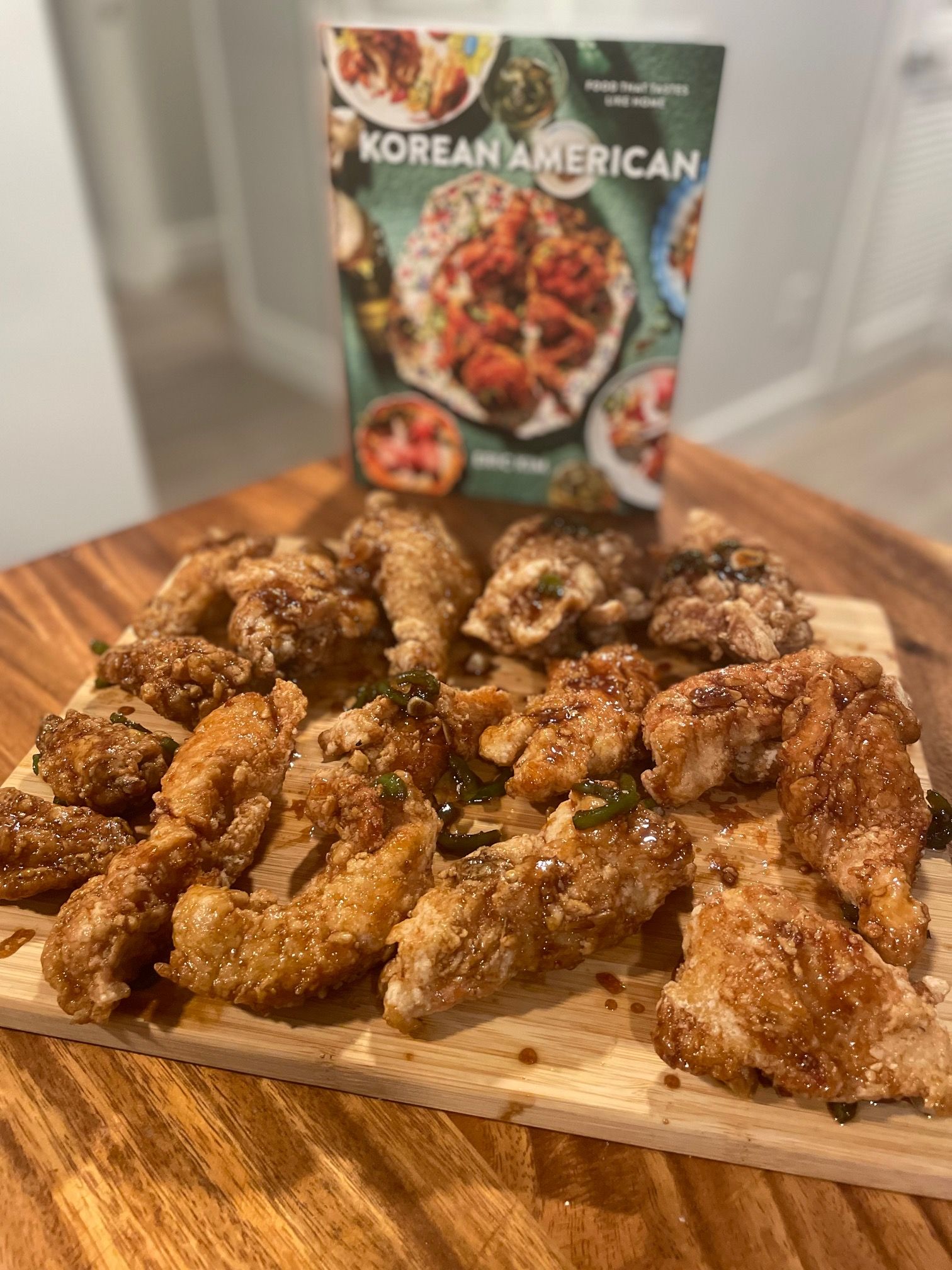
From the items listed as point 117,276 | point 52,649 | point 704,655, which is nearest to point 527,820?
point 704,655

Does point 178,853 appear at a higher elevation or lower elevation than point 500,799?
higher

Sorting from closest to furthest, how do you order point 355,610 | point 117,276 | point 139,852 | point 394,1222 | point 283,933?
point 394,1222
point 283,933
point 139,852
point 355,610
point 117,276

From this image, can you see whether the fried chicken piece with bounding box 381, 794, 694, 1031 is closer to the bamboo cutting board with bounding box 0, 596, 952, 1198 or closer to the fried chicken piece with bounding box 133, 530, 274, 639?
the bamboo cutting board with bounding box 0, 596, 952, 1198

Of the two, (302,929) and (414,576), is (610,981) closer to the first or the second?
(302,929)

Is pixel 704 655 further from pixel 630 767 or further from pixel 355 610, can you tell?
pixel 355 610

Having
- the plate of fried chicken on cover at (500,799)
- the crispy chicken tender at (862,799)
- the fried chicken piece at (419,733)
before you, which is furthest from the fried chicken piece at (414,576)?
the crispy chicken tender at (862,799)

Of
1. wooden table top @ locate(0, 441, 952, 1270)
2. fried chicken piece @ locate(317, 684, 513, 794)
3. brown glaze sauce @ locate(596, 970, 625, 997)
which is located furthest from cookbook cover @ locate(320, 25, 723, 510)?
wooden table top @ locate(0, 441, 952, 1270)

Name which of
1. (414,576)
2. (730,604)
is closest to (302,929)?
(414,576)
